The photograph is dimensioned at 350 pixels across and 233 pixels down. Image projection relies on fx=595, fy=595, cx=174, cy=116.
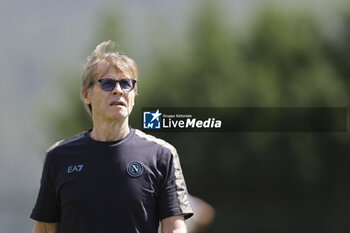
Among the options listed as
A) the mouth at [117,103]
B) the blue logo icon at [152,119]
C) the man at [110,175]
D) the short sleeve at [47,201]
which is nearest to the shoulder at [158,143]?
the man at [110,175]

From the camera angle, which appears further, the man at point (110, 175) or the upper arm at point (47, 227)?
the upper arm at point (47, 227)

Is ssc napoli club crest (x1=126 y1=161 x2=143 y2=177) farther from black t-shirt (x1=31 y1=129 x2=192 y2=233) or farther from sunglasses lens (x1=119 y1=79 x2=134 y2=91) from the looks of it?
sunglasses lens (x1=119 y1=79 x2=134 y2=91)

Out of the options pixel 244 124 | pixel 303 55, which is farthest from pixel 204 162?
pixel 303 55

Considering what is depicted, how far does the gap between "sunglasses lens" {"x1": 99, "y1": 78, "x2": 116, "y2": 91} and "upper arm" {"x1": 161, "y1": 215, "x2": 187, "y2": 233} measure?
374 millimetres

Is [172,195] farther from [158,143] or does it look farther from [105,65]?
[105,65]

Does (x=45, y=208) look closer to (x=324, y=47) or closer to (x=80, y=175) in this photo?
(x=80, y=175)

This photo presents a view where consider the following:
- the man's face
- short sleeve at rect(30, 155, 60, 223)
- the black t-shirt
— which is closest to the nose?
the man's face

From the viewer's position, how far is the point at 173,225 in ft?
5.04

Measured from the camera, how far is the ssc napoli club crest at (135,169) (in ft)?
5.05

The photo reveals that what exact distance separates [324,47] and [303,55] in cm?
14

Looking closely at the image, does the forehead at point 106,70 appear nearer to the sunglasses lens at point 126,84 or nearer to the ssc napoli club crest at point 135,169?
the sunglasses lens at point 126,84

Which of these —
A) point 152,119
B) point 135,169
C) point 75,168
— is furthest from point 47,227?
point 152,119

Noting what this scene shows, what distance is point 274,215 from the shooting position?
138 inches

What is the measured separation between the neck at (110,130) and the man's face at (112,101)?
0.06 feet
